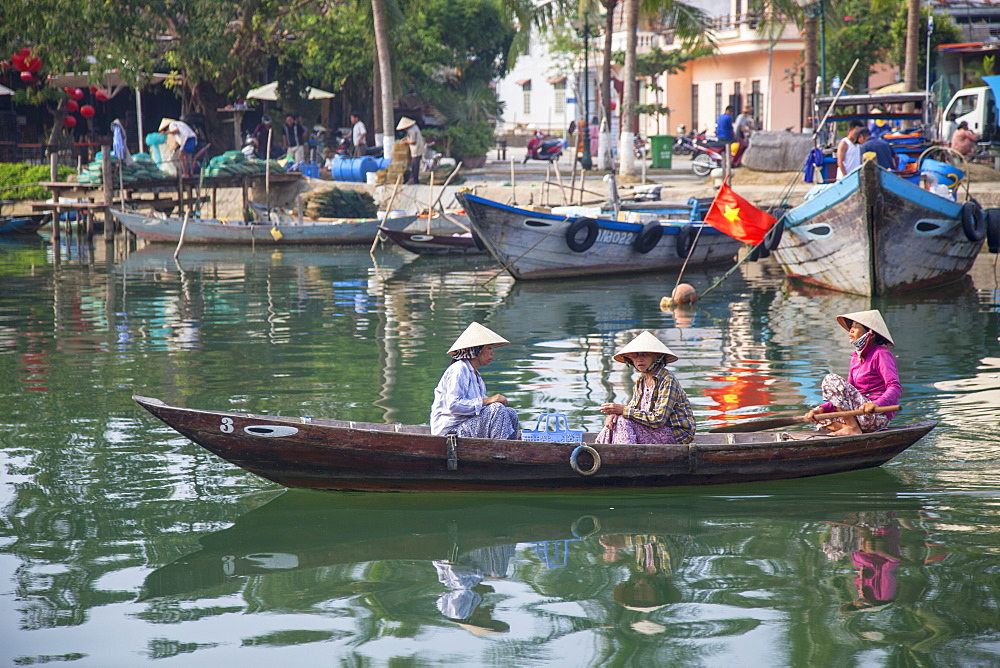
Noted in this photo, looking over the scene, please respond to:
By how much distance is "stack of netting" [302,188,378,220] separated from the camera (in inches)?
958

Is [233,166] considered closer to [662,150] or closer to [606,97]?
[606,97]

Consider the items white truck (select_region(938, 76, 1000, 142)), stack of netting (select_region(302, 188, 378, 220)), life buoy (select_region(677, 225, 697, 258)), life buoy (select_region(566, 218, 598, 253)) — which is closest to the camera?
life buoy (select_region(566, 218, 598, 253))

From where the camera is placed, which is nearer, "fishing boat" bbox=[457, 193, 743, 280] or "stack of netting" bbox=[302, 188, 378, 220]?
"fishing boat" bbox=[457, 193, 743, 280]

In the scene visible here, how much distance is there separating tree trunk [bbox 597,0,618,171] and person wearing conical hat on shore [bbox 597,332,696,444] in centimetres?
1856

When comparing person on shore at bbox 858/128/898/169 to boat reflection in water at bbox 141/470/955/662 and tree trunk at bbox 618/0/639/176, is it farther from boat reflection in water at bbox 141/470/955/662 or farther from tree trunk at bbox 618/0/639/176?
boat reflection in water at bbox 141/470/955/662

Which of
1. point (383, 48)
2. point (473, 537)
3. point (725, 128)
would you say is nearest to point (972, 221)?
point (473, 537)

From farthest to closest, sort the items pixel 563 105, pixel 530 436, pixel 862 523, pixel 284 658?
pixel 563 105 < pixel 530 436 < pixel 862 523 < pixel 284 658

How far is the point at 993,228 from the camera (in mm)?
15594

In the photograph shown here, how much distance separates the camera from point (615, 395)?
9.83 metres

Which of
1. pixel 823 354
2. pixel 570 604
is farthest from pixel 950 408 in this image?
pixel 570 604

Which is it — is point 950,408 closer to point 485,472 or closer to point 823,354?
point 823,354

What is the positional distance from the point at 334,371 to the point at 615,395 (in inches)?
116

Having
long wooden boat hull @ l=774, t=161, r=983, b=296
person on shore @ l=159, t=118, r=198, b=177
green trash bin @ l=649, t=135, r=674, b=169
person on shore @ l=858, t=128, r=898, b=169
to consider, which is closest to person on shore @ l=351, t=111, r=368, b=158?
person on shore @ l=159, t=118, r=198, b=177

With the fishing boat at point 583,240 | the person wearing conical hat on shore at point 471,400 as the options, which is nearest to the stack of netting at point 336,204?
the fishing boat at point 583,240
